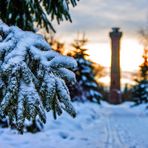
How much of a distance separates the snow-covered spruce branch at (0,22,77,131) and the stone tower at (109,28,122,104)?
56.0m

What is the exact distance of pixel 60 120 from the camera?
1441 cm

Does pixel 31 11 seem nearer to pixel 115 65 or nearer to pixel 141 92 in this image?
pixel 141 92

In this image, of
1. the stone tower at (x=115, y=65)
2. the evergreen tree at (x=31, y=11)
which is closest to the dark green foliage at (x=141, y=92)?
the stone tower at (x=115, y=65)

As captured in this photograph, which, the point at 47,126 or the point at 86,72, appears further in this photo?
the point at 86,72

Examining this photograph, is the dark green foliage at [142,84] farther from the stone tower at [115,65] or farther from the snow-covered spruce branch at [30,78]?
the snow-covered spruce branch at [30,78]

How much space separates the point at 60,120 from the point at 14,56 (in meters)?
11.1

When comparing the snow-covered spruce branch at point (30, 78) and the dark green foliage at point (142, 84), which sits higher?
the dark green foliage at point (142, 84)

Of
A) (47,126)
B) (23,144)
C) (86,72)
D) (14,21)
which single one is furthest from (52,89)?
(86,72)

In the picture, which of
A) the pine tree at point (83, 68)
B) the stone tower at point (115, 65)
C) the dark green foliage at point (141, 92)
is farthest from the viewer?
the stone tower at point (115, 65)

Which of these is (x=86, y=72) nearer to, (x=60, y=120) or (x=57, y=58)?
(x=60, y=120)

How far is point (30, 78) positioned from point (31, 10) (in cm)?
336

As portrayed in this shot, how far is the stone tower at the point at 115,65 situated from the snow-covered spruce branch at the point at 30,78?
56.0 meters

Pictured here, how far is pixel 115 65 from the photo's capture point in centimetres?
6281

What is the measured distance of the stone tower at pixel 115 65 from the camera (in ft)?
196
